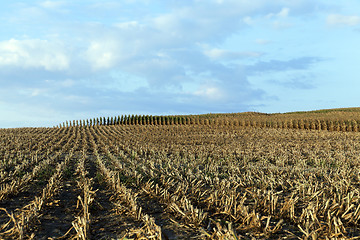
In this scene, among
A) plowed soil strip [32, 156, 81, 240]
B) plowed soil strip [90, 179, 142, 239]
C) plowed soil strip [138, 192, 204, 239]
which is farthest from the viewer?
plowed soil strip [32, 156, 81, 240]

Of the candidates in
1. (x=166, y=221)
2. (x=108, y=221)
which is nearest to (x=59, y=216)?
(x=108, y=221)

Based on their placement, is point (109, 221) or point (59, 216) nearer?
point (109, 221)

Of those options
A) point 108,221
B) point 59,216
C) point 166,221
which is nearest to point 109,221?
point 108,221

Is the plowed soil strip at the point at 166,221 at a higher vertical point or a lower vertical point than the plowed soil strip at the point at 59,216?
higher

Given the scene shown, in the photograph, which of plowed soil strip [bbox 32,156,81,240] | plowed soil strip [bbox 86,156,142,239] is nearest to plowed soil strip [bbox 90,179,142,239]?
plowed soil strip [bbox 86,156,142,239]

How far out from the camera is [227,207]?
598cm

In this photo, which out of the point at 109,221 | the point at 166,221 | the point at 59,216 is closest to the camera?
the point at 166,221

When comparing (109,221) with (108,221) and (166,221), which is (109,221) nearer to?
(108,221)

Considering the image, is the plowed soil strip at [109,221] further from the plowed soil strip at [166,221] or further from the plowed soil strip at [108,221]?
the plowed soil strip at [166,221]

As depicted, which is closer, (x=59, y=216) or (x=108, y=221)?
(x=108, y=221)

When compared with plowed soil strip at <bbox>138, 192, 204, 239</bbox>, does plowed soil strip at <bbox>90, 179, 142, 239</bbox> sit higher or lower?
lower

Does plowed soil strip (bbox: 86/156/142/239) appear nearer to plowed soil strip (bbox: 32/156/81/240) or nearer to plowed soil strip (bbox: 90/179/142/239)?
plowed soil strip (bbox: 90/179/142/239)

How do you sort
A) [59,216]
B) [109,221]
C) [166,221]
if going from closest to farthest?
[166,221] → [109,221] → [59,216]

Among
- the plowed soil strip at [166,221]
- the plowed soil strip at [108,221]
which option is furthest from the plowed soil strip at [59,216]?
the plowed soil strip at [166,221]
